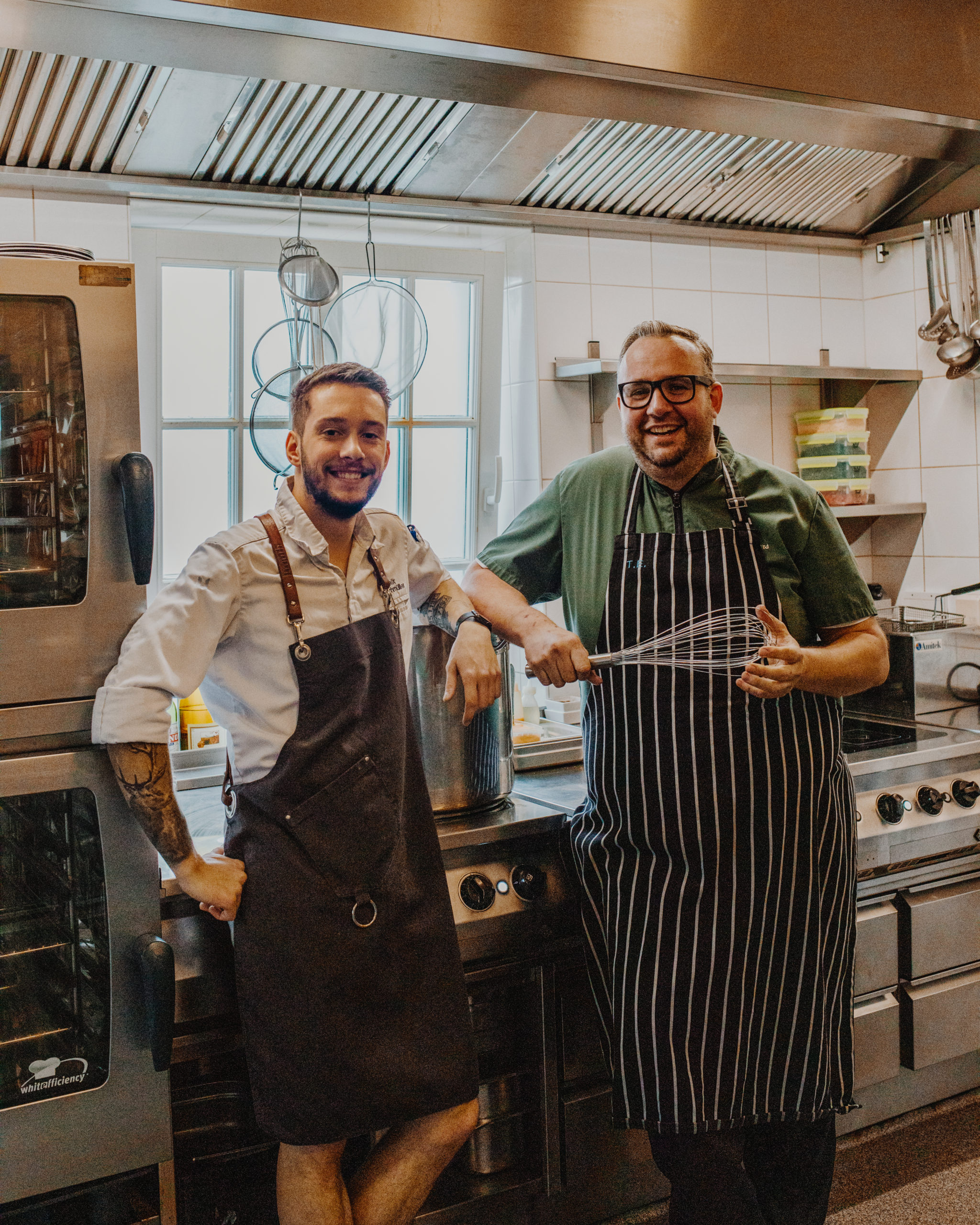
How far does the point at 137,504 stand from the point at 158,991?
705mm

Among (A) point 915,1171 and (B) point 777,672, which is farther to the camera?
(A) point 915,1171

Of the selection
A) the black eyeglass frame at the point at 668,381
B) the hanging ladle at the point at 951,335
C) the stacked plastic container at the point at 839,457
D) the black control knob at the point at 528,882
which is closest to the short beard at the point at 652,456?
the black eyeglass frame at the point at 668,381

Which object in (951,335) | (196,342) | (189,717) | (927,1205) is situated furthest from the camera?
(951,335)

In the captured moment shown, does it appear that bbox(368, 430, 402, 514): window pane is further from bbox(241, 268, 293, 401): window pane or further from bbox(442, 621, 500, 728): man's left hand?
bbox(442, 621, 500, 728): man's left hand

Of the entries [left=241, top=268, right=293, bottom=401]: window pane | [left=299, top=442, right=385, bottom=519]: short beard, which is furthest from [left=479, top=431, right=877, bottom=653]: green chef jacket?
[left=241, top=268, right=293, bottom=401]: window pane

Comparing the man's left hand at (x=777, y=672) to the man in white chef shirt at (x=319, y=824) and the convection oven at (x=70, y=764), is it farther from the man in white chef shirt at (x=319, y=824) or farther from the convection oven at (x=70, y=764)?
the convection oven at (x=70, y=764)

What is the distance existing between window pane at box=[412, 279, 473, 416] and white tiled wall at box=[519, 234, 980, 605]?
140 millimetres

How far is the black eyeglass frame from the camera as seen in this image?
179cm

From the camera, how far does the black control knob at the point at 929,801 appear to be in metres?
2.36

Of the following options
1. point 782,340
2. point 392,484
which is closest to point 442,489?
point 392,484

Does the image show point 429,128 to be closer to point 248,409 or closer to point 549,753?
point 248,409

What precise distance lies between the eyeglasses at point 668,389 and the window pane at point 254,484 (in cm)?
114

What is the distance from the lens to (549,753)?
8.09 ft

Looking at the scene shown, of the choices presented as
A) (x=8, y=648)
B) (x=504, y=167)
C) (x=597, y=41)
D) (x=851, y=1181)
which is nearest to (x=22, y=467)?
(x=8, y=648)
